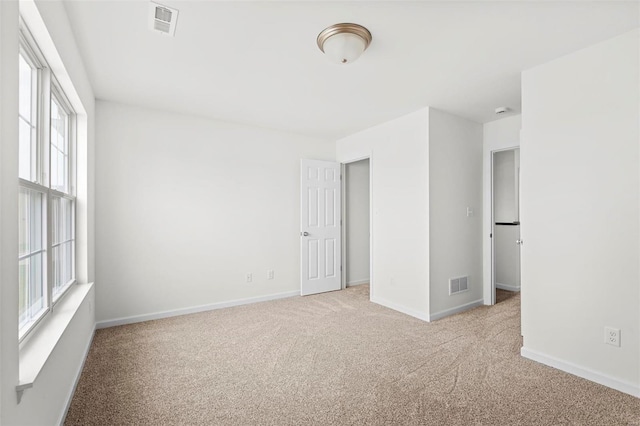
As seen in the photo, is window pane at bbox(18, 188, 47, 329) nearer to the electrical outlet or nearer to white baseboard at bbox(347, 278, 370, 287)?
the electrical outlet

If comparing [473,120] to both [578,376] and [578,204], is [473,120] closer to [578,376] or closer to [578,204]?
[578,204]

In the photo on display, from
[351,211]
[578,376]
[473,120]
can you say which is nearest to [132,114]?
[351,211]

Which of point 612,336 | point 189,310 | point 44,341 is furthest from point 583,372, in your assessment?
point 189,310

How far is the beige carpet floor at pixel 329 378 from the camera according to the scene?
1.93 metres

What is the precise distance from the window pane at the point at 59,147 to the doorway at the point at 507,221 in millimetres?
5396

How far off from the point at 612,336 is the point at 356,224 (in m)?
3.62

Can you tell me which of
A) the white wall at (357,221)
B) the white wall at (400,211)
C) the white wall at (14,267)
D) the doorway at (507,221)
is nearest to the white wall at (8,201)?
the white wall at (14,267)

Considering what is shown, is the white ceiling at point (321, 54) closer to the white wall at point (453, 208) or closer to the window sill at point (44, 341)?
the white wall at point (453, 208)

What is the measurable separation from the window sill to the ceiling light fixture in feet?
7.73

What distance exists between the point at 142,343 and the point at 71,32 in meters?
2.59

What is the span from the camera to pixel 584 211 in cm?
234

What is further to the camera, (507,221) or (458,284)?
(507,221)

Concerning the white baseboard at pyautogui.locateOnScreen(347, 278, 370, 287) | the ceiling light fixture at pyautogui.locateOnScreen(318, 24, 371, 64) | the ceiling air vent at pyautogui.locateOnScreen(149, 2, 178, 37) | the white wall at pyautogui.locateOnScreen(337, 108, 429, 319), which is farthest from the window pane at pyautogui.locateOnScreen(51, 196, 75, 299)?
the white baseboard at pyautogui.locateOnScreen(347, 278, 370, 287)

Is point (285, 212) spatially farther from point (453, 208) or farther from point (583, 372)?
point (583, 372)
